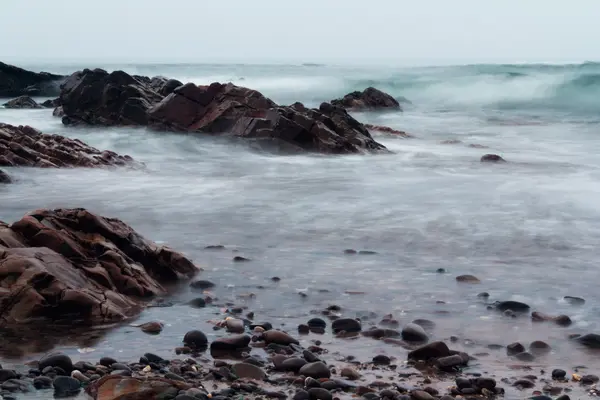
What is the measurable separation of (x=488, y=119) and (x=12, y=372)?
32.4 m

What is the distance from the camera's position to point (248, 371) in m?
4.86

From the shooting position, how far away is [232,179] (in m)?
14.8

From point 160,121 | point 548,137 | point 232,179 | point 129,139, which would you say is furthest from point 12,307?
point 548,137

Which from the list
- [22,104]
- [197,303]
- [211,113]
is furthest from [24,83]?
[197,303]

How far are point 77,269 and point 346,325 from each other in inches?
90.2

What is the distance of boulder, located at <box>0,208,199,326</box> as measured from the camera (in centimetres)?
587

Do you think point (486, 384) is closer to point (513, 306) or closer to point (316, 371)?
point (316, 371)

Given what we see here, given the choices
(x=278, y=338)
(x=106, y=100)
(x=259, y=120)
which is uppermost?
(x=106, y=100)

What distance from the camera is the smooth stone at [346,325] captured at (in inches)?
232

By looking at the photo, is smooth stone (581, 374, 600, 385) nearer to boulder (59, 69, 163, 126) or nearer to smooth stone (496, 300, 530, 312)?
smooth stone (496, 300, 530, 312)

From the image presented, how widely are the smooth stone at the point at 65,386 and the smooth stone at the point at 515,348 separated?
9.62ft

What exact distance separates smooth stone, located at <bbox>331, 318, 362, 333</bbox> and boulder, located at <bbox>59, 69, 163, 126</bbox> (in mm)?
18521

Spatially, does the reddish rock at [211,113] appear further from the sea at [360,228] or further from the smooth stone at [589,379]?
the smooth stone at [589,379]

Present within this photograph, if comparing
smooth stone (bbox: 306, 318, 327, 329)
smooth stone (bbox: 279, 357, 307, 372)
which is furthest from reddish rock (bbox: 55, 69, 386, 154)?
smooth stone (bbox: 279, 357, 307, 372)
